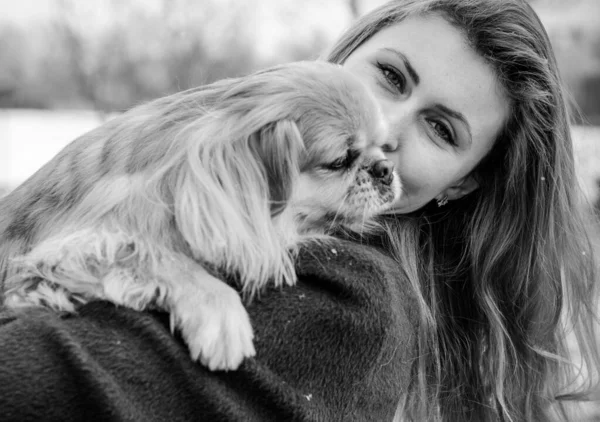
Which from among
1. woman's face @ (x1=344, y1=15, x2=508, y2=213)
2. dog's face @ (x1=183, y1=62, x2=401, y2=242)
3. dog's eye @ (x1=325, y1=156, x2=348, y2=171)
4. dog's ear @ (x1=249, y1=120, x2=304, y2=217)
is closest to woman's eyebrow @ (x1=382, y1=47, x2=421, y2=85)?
woman's face @ (x1=344, y1=15, x2=508, y2=213)

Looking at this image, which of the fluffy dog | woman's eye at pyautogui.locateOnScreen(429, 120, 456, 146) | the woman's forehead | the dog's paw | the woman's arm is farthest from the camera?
woman's eye at pyautogui.locateOnScreen(429, 120, 456, 146)

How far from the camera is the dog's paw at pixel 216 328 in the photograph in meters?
1.58

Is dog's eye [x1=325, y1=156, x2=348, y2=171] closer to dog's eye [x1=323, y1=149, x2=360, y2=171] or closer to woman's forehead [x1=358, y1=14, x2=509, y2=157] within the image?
dog's eye [x1=323, y1=149, x2=360, y2=171]

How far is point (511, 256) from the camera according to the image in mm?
2873

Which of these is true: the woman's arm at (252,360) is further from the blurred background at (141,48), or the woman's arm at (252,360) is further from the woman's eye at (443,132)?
the blurred background at (141,48)

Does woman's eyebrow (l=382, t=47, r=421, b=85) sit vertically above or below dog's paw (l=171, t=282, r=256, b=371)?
above

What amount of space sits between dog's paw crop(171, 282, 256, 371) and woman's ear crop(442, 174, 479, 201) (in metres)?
1.61

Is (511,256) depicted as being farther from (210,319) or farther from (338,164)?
(210,319)

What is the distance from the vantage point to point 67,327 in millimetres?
1514

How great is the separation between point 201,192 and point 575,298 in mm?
1950

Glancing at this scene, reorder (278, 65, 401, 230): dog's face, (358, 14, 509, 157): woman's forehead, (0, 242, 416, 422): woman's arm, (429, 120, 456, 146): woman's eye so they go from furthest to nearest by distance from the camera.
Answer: (429, 120, 456, 146): woman's eye → (358, 14, 509, 157): woman's forehead → (278, 65, 401, 230): dog's face → (0, 242, 416, 422): woman's arm

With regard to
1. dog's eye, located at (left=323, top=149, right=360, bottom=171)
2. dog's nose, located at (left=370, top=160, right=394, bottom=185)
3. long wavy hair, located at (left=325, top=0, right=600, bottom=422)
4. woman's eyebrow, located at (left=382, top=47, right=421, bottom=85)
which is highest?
woman's eyebrow, located at (left=382, top=47, right=421, bottom=85)

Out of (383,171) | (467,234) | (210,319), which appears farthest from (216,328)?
(467,234)

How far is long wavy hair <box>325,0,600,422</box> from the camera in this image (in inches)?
107
